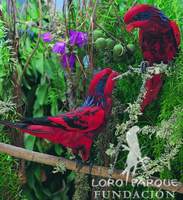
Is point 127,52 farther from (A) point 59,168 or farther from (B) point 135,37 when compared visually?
(A) point 59,168

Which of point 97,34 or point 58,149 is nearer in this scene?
point 97,34

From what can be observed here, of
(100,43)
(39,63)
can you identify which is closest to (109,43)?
(100,43)

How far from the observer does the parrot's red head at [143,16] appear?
4.21ft

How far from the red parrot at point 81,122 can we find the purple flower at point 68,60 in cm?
18

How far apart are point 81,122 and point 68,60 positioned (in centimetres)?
27

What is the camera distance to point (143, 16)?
1.29m

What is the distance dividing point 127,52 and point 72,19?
0.71 ft

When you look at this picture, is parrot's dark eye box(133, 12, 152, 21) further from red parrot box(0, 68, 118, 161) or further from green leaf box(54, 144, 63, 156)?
green leaf box(54, 144, 63, 156)

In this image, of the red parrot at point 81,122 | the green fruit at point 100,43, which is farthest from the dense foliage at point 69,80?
the red parrot at point 81,122

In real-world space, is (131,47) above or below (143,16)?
below

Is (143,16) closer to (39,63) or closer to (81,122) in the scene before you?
(81,122)

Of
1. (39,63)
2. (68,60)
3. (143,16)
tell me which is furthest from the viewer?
(39,63)

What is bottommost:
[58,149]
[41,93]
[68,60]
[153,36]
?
[58,149]

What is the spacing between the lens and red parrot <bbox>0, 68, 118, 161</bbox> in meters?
1.28
